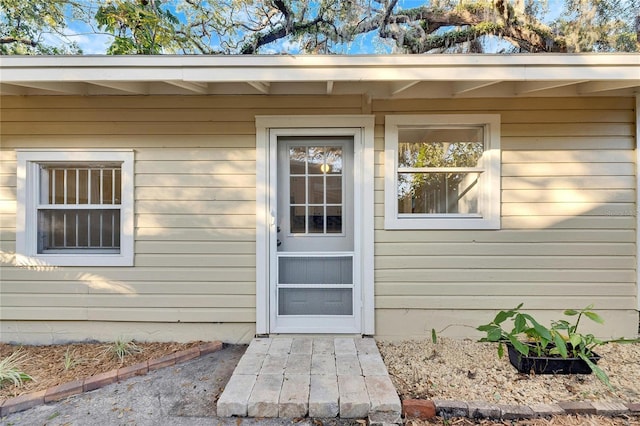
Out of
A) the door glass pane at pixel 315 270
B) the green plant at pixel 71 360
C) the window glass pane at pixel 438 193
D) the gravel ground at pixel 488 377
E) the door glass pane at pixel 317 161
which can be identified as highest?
the door glass pane at pixel 317 161

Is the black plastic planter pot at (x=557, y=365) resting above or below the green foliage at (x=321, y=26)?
below

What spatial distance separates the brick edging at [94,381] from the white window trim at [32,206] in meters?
0.91

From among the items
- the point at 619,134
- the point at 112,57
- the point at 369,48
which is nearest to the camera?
the point at 112,57

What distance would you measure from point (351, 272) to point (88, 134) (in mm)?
2622

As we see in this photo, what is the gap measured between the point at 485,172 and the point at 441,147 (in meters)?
0.43

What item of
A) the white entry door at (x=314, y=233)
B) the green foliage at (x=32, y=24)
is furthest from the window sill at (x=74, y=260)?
the green foliage at (x=32, y=24)

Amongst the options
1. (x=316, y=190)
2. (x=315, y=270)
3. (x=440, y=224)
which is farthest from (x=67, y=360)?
(x=440, y=224)

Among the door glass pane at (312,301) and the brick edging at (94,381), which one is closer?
the brick edging at (94,381)

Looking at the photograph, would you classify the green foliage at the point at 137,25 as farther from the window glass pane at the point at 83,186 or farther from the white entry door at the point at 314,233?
the white entry door at the point at 314,233

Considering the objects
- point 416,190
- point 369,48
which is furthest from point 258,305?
point 369,48

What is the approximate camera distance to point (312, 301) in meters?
2.93

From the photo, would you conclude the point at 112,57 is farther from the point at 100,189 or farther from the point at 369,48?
the point at 369,48

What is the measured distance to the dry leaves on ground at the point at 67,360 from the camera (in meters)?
2.23

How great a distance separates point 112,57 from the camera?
7.64 feet
